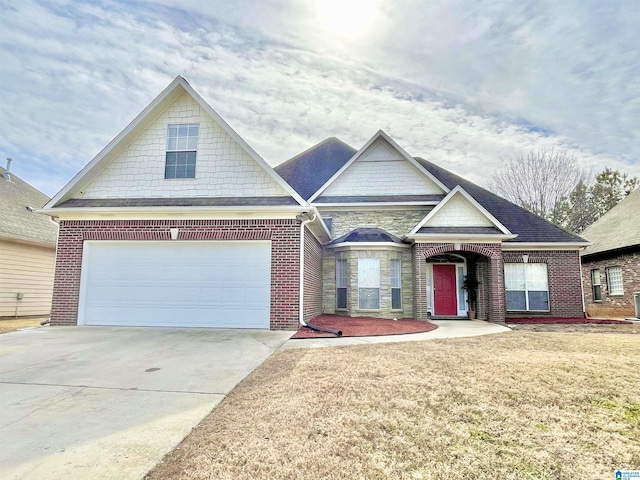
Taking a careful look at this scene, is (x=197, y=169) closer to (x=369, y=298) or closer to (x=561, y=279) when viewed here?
(x=369, y=298)

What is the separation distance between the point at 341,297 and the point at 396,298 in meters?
2.08

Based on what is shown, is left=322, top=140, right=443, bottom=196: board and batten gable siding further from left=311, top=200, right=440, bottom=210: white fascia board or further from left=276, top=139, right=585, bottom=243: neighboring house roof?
left=311, top=200, right=440, bottom=210: white fascia board

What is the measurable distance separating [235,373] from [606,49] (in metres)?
14.2

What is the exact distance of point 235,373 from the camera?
5.42m

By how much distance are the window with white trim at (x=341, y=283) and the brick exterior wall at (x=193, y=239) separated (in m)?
4.80

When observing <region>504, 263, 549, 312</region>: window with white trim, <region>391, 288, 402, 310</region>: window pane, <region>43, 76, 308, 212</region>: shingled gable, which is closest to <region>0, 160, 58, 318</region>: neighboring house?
<region>43, 76, 308, 212</region>: shingled gable

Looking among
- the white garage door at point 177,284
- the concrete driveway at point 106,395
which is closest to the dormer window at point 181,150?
the white garage door at point 177,284

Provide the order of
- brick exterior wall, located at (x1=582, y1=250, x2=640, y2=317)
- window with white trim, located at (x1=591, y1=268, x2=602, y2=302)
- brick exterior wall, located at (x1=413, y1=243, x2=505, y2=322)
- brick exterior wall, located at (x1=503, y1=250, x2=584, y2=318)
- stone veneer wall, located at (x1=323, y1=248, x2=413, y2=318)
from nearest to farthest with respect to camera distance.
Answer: brick exterior wall, located at (x1=413, y1=243, x2=505, y2=322) → stone veneer wall, located at (x1=323, y1=248, x2=413, y2=318) → brick exterior wall, located at (x1=503, y1=250, x2=584, y2=318) → brick exterior wall, located at (x1=582, y1=250, x2=640, y2=317) → window with white trim, located at (x1=591, y1=268, x2=602, y2=302)

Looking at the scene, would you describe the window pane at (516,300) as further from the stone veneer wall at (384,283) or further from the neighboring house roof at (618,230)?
the neighboring house roof at (618,230)

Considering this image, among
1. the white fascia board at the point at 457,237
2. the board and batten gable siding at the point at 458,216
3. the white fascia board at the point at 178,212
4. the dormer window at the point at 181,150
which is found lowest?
the white fascia board at the point at 457,237

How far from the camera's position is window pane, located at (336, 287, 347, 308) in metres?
14.1

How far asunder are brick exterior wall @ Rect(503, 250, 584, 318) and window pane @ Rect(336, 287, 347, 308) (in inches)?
268

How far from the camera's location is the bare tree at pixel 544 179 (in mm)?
29219

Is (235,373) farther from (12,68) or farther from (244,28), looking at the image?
(12,68)
